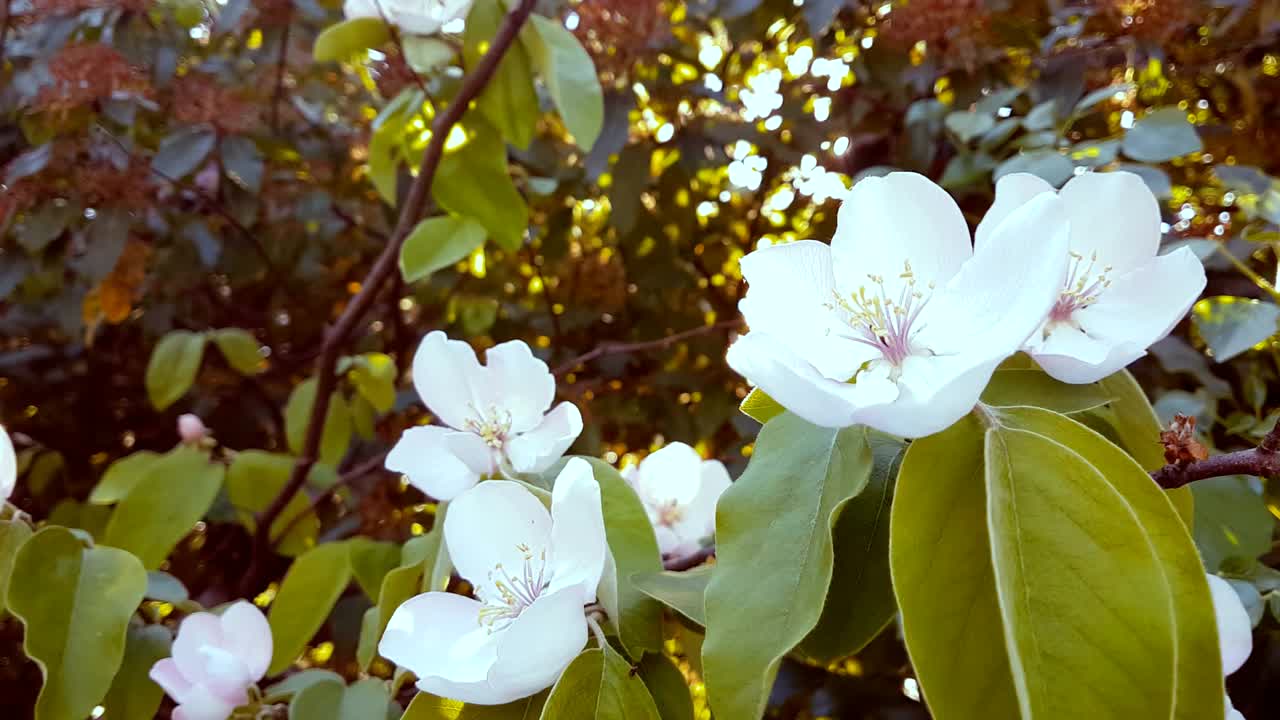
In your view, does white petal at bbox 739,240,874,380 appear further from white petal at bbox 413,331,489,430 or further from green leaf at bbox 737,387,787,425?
white petal at bbox 413,331,489,430

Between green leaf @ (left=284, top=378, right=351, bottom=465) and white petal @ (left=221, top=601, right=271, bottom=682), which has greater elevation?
white petal @ (left=221, top=601, right=271, bottom=682)

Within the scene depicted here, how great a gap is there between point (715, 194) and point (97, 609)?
1103 mm

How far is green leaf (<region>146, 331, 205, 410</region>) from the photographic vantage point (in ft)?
3.16

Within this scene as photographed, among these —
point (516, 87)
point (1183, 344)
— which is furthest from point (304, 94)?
point (1183, 344)

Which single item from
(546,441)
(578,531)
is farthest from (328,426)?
(578,531)

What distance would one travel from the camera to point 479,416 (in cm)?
49

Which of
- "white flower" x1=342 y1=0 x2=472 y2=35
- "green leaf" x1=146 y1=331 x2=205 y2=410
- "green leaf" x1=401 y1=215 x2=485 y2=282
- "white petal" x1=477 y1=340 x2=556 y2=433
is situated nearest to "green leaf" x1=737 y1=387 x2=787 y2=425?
"white petal" x1=477 y1=340 x2=556 y2=433

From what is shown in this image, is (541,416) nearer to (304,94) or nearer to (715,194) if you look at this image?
(715,194)

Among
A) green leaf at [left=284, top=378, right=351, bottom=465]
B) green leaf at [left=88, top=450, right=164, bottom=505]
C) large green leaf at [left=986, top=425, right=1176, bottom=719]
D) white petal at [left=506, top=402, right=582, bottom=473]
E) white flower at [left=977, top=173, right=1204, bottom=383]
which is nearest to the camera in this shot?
large green leaf at [left=986, top=425, right=1176, bottom=719]

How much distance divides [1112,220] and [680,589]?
0.26 metres

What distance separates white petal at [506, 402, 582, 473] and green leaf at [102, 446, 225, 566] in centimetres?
40

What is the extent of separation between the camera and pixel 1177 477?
311 millimetres

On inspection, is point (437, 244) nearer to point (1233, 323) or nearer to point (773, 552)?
point (773, 552)

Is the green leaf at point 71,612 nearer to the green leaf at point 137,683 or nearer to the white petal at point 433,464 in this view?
the green leaf at point 137,683
